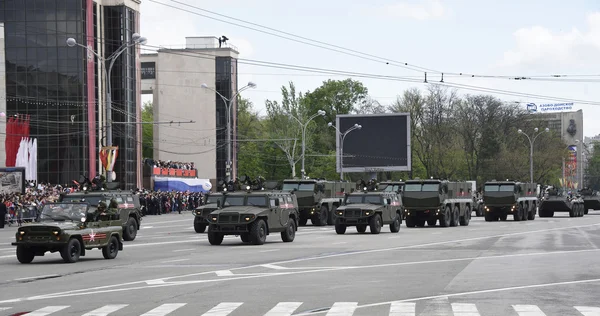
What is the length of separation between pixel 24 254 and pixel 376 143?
6150cm

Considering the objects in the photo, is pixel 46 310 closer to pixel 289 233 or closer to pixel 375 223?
pixel 289 233

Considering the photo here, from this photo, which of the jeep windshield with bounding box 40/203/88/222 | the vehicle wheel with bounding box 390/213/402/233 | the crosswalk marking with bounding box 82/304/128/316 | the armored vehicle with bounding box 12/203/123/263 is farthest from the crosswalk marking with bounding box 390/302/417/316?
the vehicle wheel with bounding box 390/213/402/233

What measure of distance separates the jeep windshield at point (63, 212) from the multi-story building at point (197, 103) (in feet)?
299

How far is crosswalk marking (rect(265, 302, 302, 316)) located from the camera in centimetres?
1399

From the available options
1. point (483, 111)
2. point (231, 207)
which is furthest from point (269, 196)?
point (483, 111)

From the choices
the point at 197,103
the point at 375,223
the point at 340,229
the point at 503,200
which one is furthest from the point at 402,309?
the point at 197,103

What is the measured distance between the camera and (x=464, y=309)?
14.4 m

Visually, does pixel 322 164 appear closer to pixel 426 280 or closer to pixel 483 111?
pixel 483 111

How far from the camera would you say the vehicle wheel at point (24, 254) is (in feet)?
82.1

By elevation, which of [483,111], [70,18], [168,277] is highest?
[70,18]

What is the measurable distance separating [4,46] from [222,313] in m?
76.8

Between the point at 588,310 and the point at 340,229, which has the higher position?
the point at 588,310

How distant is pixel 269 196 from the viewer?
34.1 meters

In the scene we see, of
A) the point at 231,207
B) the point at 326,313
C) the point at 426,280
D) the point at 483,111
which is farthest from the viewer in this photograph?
the point at 483,111
